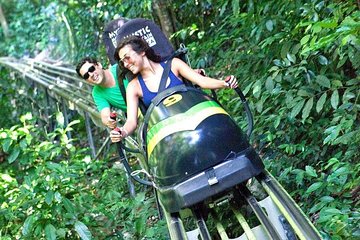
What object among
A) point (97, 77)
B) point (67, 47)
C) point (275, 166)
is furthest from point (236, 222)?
point (67, 47)

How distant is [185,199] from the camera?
2.80 meters

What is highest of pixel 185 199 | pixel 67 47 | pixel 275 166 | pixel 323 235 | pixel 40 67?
pixel 67 47

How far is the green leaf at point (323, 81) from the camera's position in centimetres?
345

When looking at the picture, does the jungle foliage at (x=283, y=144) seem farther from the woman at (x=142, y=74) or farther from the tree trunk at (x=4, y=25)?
the tree trunk at (x=4, y=25)

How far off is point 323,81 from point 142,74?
3.60 feet

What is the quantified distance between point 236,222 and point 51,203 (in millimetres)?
1207

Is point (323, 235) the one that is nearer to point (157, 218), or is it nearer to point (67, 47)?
point (157, 218)

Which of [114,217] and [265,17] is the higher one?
[265,17]

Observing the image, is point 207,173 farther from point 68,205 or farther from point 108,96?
point 108,96

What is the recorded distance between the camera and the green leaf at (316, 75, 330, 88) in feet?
11.3

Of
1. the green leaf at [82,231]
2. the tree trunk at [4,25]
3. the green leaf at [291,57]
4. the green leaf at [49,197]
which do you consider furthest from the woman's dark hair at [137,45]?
the tree trunk at [4,25]

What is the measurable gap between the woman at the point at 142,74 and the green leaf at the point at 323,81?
2.21 feet

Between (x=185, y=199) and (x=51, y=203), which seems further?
(x=51, y=203)

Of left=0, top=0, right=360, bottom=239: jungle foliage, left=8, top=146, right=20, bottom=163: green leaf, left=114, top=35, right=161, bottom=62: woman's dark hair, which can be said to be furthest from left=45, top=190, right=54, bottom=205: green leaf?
left=114, top=35, right=161, bottom=62: woman's dark hair
